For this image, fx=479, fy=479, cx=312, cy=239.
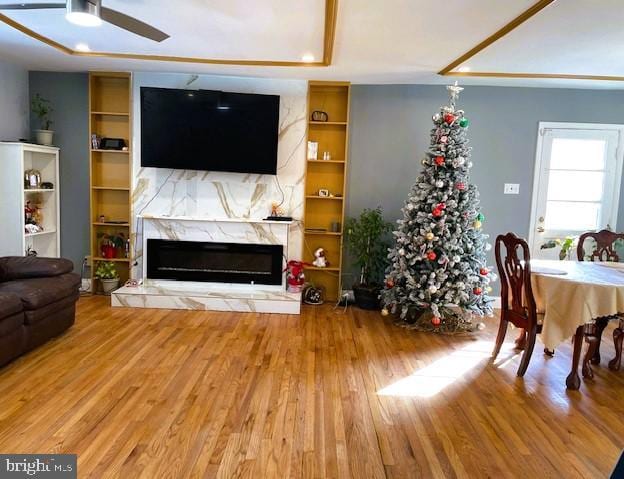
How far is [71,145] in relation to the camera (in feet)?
17.9

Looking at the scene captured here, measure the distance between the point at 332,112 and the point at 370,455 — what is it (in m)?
3.91

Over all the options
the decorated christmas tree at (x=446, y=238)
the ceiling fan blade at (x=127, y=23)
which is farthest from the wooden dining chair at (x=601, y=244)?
the ceiling fan blade at (x=127, y=23)

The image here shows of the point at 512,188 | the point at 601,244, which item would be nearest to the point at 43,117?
the point at 512,188

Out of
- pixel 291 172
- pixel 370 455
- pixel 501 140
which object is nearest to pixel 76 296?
pixel 291 172

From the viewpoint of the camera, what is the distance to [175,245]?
538 cm

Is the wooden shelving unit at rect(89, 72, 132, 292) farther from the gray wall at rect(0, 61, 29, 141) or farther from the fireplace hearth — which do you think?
the gray wall at rect(0, 61, 29, 141)

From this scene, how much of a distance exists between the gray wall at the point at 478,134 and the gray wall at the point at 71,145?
3036mm

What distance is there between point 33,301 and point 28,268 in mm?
544

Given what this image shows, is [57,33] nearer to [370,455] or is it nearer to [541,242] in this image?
[370,455]

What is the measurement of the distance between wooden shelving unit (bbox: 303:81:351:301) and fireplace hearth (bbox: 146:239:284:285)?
1.46 ft

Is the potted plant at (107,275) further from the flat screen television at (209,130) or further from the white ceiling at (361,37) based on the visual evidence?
the white ceiling at (361,37)

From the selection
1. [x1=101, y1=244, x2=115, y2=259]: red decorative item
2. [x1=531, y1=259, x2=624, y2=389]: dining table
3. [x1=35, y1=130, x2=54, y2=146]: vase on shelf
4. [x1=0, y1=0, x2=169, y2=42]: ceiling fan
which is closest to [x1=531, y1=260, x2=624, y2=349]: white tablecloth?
[x1=531, y1=259, x2=624, y2=389]: dining table

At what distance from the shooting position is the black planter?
5.25 metres

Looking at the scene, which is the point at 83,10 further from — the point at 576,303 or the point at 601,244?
the point at 601,244
